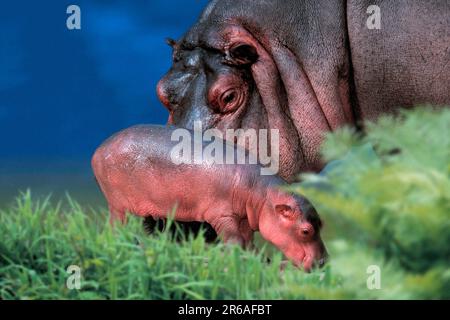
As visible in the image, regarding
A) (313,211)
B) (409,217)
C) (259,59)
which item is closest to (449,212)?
(409,217)

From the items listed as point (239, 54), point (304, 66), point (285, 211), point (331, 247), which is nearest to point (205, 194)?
point (285, 211)

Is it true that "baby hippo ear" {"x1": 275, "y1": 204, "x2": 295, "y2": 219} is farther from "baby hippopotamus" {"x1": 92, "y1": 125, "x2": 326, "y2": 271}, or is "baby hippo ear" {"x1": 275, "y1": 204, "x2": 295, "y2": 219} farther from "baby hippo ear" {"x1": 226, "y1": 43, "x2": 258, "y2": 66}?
"baby hippo ear" {"x1": 226, "y1": 43, "x2": 258, "y2": 66}

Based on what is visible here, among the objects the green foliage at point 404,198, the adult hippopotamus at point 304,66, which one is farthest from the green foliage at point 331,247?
the adult hippopotamus at point 304,66

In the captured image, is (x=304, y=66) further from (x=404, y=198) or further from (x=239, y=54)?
(x=404, y=198)

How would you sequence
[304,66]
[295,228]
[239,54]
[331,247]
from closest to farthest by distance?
[331,247], [295,228], [239,54], [304,66]

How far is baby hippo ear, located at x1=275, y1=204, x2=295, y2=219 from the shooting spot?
2188mm

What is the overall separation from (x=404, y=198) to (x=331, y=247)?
0.17 m

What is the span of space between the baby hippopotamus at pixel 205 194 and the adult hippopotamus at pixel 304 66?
25 cm

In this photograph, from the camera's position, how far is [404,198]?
118 centimetres

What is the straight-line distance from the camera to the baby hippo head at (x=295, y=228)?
2.19 m

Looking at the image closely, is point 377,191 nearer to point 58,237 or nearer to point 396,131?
point 396,131

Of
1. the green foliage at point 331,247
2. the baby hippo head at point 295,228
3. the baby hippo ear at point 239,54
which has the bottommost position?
the green foliage at point 331,247

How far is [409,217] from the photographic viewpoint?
1.18m

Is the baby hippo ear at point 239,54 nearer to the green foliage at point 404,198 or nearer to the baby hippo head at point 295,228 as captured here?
the baby hippo head at point 295,228
